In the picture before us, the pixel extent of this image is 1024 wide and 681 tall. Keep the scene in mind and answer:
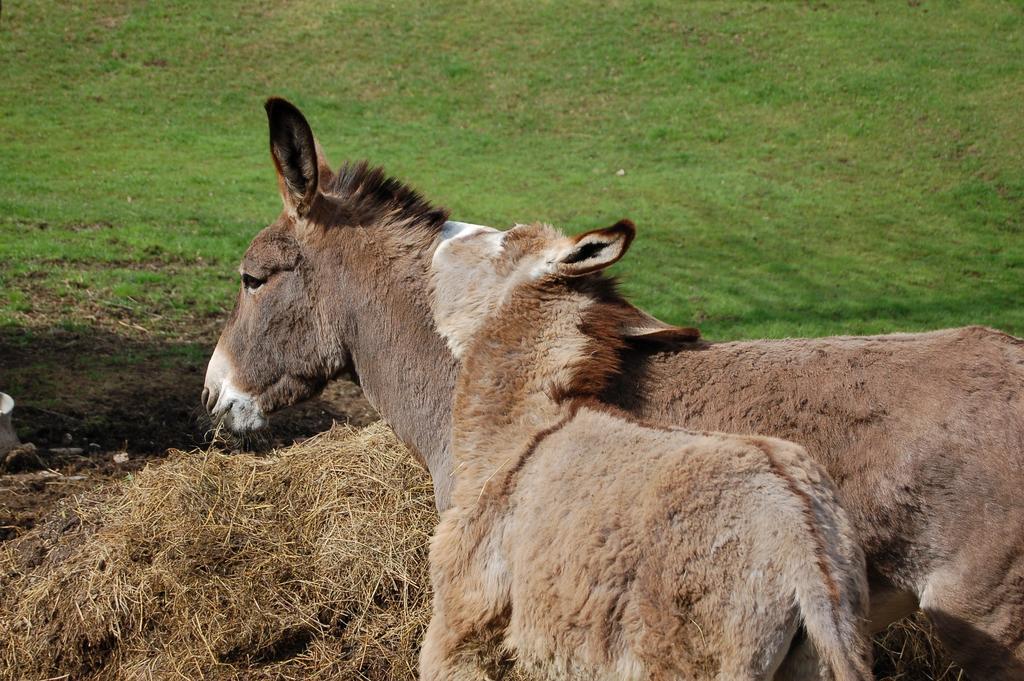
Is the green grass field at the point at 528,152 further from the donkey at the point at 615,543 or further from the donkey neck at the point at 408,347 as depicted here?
the donkey at the point at 615,543

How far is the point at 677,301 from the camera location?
13.0 metres

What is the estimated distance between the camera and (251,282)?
15.0 ft

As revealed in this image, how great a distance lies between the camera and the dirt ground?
6.56 m

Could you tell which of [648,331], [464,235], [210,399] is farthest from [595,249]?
[210,399]

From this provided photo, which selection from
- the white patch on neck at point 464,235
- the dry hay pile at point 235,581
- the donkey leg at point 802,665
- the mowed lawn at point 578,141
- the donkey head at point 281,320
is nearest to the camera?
the donkey leg at point 802,665

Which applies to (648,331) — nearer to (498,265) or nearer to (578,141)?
(498,265)

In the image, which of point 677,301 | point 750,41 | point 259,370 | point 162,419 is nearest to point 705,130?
point 750,41

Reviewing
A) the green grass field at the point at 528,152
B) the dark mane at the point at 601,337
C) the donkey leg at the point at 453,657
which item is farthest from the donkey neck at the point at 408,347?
the green grass field at the point at 528,152

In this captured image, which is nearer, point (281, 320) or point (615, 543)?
point (615, 543)

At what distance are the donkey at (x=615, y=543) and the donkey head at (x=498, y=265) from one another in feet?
0.08

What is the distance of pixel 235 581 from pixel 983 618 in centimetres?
375

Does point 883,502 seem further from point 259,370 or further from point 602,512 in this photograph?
point 259,370

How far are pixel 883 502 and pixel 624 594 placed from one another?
1505mm

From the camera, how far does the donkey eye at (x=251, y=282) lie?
4.52 meters
